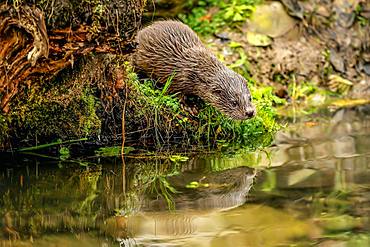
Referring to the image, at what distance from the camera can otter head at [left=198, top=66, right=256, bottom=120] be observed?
6941 millimetres

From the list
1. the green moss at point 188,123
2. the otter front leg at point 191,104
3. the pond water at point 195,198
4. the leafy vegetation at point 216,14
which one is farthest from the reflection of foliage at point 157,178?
the leafy vegetation at point 216,14

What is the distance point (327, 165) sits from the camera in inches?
237

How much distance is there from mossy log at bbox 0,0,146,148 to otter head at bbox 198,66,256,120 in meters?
0.99

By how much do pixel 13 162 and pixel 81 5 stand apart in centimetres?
150

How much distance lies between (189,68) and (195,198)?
98.3 inches

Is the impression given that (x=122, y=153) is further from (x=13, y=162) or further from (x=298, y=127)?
(x=298, y=127)

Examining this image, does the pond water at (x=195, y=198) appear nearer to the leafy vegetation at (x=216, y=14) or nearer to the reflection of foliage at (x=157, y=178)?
the reflection of foliage at (x=157, y=178)

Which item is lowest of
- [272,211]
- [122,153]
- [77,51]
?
[272,211]

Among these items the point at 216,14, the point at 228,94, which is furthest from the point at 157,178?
the point at 216,14

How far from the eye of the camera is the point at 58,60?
5727 millimetres

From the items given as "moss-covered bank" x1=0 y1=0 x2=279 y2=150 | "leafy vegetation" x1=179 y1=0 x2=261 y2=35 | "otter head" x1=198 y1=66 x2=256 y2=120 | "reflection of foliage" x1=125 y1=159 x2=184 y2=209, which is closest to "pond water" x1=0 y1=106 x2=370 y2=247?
"reflection of foliage" x1=125 y1=159 x2=184 y2=209

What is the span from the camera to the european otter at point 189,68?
23.0 feet

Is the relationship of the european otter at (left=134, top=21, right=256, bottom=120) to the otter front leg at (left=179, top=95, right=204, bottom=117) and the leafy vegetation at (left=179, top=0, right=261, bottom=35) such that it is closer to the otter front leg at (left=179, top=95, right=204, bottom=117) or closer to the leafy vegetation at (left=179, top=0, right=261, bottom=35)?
the otter front leg at (left=179, top=95, right=204, bottom=117)

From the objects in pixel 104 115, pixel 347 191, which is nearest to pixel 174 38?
pixel 104 115
